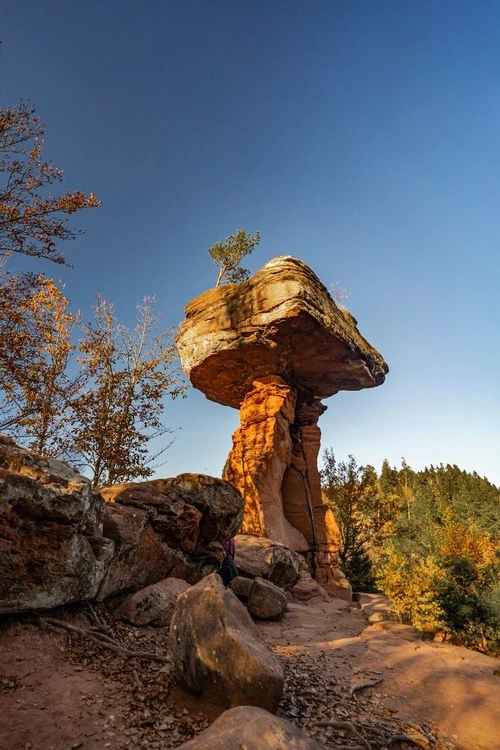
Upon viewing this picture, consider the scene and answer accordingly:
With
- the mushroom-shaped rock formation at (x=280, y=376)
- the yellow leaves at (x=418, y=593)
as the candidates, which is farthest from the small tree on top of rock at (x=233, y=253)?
the yellow leaves at (x=418, y=593)

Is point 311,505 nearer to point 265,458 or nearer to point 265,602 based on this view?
point 265,458

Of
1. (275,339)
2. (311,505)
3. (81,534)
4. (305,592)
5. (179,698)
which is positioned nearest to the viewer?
(179,698)

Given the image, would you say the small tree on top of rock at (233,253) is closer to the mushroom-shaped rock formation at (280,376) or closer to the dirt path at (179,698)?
the mushroom-shaped rock formation at (280,376)

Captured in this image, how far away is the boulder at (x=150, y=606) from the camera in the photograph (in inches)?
293

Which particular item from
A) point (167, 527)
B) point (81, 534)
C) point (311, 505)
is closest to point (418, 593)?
point (167, 527)

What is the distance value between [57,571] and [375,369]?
20.8 m

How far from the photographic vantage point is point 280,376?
21.9 m

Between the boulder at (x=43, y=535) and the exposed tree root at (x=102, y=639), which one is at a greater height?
the boulder at (x=43, y=535)

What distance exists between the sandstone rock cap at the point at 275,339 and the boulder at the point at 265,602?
38.3 ft

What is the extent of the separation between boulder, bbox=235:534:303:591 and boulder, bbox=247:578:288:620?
1.92 metres

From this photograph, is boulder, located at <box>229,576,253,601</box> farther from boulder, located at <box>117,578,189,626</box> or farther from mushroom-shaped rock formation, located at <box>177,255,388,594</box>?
mushroom-shaped rock formation, located at <box>177,255,388,594</box>

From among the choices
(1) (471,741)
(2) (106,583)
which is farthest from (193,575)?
(1) (471,741)

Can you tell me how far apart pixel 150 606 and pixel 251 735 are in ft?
17.1

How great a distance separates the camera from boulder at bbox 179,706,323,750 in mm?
3111
